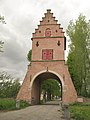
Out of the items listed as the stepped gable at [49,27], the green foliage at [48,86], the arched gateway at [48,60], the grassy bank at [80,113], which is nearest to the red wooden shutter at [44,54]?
the arched gateway at [48,60]

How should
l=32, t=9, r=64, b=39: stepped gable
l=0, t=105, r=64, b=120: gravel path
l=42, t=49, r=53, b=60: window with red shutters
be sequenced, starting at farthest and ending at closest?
l=32, t=9, r=64, b=39: stepped gable < l=42, t=49, r=53, b=60: window with red shutters < l=0, t=105, r=64, b=120: gravel path

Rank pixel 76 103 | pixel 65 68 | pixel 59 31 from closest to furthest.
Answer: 1. pixel 76 103
2. pixel 65 68
3. pixel 59 31

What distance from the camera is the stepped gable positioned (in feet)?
136

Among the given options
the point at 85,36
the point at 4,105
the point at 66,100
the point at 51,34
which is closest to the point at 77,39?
the point at 85,36

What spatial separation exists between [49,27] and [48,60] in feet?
19.3

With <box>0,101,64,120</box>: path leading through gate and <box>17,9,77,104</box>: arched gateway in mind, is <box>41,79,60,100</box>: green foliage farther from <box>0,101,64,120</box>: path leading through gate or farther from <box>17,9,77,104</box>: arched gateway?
<box>0,101,64,120</box>: path leading through gate

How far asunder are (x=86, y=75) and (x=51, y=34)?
8814 mm

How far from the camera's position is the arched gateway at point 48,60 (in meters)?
38.3

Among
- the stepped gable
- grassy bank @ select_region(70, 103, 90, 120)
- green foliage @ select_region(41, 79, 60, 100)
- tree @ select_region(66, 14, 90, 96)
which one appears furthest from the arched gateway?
green foliage @ select_region(41, 79, 60, 100)

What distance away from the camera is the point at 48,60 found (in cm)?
3997

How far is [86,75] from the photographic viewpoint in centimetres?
4091

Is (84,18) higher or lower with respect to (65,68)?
higher

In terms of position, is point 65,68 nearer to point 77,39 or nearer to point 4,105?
point 77,39

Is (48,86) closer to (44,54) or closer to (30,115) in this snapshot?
(44,54)
